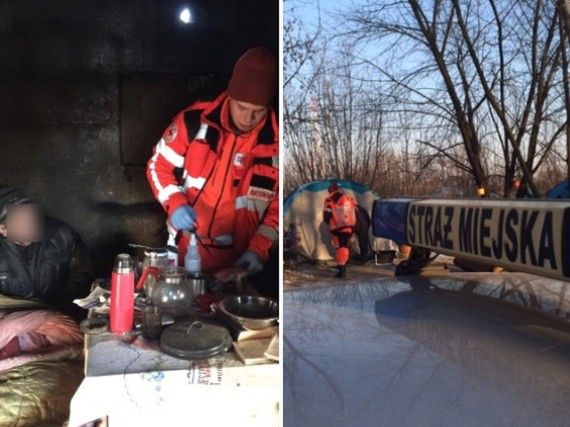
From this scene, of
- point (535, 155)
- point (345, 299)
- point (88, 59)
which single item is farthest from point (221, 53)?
point (535, 155)

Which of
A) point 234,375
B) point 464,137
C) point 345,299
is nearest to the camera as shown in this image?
point 234,375

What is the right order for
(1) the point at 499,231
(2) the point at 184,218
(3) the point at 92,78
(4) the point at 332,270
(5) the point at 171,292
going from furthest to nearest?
(4) the point at 332,270
(1) the point at 499,231
(2) the point at 184,218
(3) the point at 92,78
(5) the point at 171,292

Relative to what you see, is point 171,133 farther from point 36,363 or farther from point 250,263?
point 36,363

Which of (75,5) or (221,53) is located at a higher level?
(75,5)

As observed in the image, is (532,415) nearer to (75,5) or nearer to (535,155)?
(75,5)

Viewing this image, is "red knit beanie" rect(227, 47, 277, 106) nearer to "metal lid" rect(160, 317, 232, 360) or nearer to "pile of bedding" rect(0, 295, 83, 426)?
"metal lid" rect(160, 317, 232, 360)

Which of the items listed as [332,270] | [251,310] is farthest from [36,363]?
[332,270]

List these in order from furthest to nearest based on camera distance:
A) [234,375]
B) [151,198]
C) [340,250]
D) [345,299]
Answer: [340,250] < [345,299] < [151,198] < [234,375]

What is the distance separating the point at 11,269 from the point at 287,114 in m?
2.88

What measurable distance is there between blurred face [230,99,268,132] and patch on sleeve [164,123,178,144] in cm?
20

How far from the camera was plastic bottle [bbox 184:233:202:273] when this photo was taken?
5.59ft

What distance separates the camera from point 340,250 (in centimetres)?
417

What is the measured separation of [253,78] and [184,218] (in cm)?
54

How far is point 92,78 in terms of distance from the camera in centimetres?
162
